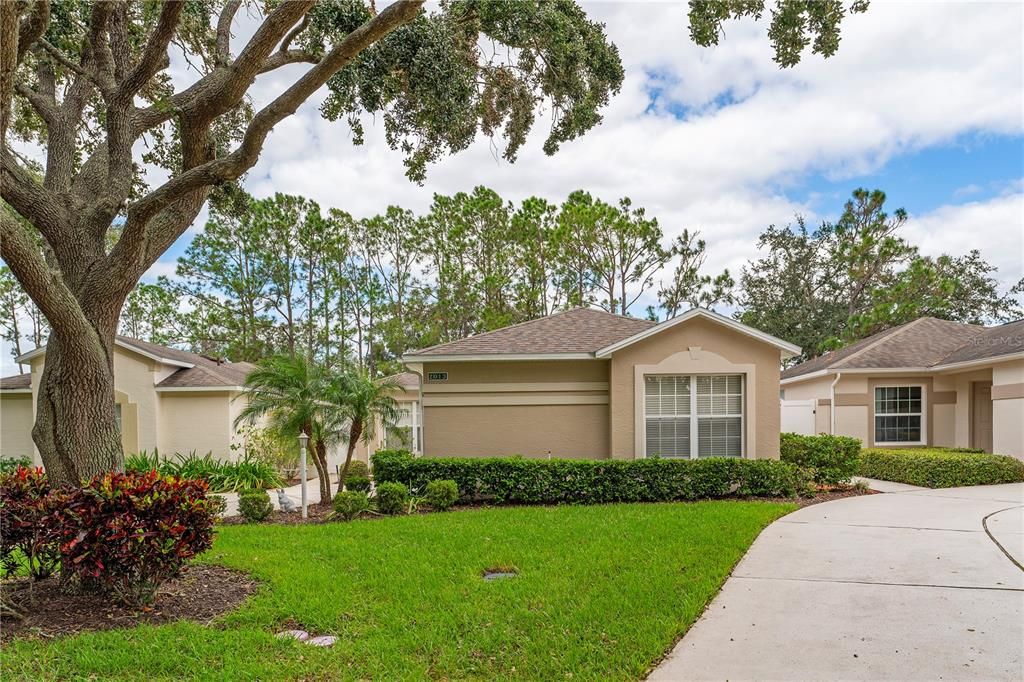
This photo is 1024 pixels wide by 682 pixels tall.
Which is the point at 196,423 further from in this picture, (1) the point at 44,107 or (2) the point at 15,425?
(1) the point at 44,107

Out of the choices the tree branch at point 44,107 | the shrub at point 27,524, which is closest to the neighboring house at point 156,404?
the tree branch at point 44,107

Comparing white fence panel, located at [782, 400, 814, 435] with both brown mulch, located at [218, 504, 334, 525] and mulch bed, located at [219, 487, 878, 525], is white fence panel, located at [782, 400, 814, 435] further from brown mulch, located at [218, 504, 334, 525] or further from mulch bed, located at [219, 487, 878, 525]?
brown mulch, located at [218, 504, 334, 525]

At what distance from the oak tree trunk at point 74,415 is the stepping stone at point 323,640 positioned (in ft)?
10.3

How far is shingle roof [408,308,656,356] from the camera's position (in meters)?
12.5

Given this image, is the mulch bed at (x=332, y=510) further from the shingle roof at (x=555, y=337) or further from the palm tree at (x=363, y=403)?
the shingle roof at (x=555, y=337)

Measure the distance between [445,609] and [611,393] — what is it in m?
7.72

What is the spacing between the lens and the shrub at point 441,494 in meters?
10.3

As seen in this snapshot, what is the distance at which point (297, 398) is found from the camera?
→ 10930 mm

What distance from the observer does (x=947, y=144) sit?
13.4 metres

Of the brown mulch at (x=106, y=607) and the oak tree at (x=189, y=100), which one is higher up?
the oak tree at (x=189, y=100)

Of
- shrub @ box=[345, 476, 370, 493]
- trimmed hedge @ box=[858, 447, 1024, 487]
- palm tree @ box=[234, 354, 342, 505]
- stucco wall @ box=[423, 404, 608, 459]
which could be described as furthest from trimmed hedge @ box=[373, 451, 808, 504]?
trimmed hedge @ box=[858, 447, 1024, 487]

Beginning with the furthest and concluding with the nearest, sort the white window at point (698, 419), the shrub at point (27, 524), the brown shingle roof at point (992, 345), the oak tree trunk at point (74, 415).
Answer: the brown shingle roof at point (992, 345)
the white window at point (698, 419)
the oak tree trunk at point (74, 415)
the shrub at point (27, 524)

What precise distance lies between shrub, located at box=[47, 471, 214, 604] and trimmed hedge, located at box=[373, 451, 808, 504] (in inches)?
231

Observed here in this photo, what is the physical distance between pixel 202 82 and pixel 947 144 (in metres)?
15.9
